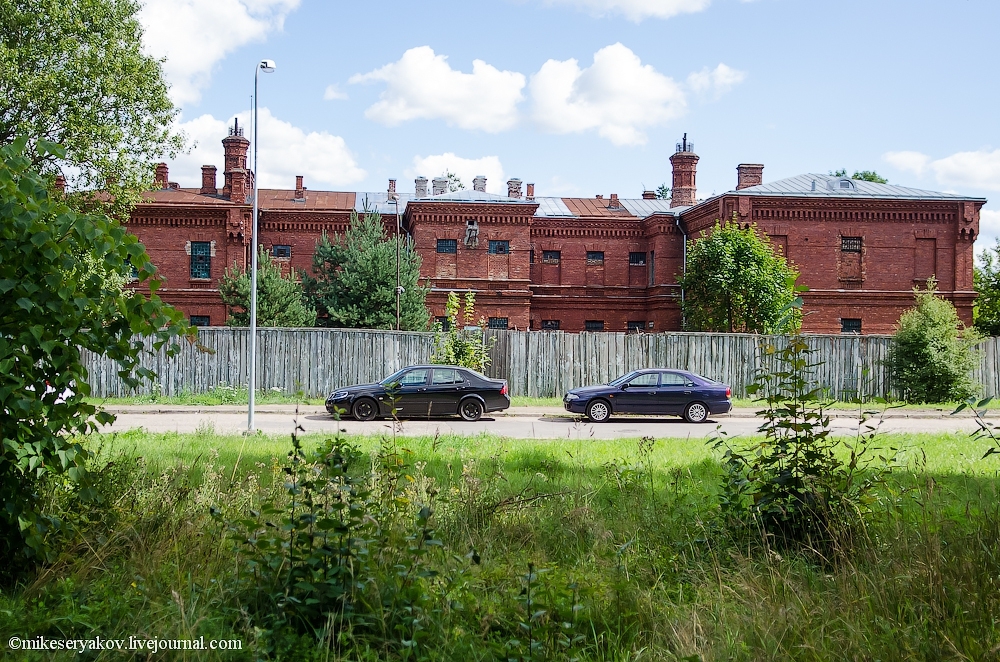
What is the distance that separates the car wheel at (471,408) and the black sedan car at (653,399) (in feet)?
7.89

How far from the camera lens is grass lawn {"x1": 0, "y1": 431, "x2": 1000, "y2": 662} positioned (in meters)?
4.11

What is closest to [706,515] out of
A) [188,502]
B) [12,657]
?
[188,502]

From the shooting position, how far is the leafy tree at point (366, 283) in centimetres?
3256

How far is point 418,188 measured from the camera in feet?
136

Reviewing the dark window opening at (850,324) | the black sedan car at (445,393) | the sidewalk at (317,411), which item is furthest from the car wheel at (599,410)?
the dark window opening at (850,324)

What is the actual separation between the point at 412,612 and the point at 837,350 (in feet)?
81.5

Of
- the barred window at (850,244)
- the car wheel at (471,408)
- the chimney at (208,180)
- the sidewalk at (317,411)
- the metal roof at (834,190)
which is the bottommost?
the sidewalk at (317,411)

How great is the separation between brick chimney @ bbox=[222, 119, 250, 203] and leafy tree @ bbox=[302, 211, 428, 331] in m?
6.23

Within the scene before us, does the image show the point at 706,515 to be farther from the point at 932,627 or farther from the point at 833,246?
the point at 833,246

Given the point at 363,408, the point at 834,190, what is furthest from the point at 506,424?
the point at 834,190

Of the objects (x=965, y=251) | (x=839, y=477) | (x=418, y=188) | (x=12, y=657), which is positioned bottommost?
(x=12, y=657)

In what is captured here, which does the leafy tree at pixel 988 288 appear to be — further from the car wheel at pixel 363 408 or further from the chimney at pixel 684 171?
the car wheel at pixel 363 408

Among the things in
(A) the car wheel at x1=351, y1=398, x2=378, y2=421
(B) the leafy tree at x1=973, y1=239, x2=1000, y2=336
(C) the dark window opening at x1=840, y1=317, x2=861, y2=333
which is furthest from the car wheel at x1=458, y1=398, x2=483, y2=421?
(B) the leafy tree at x1=973, y1=239, x2=1000, y2=336

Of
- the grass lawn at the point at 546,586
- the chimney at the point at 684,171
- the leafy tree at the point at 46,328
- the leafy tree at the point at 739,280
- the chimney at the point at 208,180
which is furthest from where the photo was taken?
the chimney at the point at 684,171
